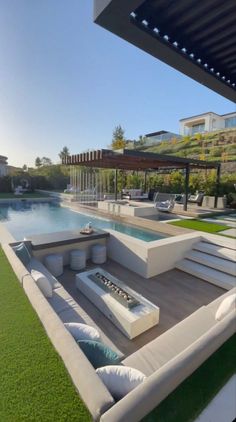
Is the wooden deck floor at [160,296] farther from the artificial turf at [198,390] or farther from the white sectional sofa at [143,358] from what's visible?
the artificial turf at [198,390]

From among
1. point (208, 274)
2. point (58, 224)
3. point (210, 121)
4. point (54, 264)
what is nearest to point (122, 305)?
point (54, 264)

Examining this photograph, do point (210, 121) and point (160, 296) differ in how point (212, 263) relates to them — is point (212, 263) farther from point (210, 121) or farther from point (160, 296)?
point (210, 121)

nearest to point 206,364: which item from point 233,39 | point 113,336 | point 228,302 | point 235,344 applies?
point 235,344

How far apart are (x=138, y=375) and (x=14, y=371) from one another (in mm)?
1094

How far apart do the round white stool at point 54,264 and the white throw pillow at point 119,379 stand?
13.6 ft

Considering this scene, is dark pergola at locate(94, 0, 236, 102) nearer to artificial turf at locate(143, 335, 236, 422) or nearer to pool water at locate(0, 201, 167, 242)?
artificial turf at locate(143, 335, 236, 422)

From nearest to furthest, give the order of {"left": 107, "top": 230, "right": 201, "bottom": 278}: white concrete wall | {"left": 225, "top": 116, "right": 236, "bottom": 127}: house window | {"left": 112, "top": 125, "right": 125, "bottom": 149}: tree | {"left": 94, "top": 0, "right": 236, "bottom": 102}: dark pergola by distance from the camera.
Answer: {"left": 94, "top": 0, "right": 236, "bottom": 102}: dark pergola
{"left": 107, "top": 230, "right": 201, "bottom": 278}: white concrete wall
{"left": 225, "top": 116, "right": 236, "bottom": 127}: house window
{"left": 112, "top": 125, "right": 125, "bottom": 149}: tree

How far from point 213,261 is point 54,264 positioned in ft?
13.6

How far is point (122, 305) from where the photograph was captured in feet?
12.9

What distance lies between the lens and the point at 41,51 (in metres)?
8.88

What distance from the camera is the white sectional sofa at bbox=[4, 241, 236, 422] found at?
4.96ft

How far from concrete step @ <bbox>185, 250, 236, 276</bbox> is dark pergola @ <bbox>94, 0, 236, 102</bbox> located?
490 centimetres

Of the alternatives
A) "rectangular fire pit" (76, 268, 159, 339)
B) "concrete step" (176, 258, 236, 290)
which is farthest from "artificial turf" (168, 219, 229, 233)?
"rectangular fire pit" (76, 268, 159, 339)

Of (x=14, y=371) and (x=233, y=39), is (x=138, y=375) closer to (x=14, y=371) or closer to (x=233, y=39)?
(x=14, y=371)
